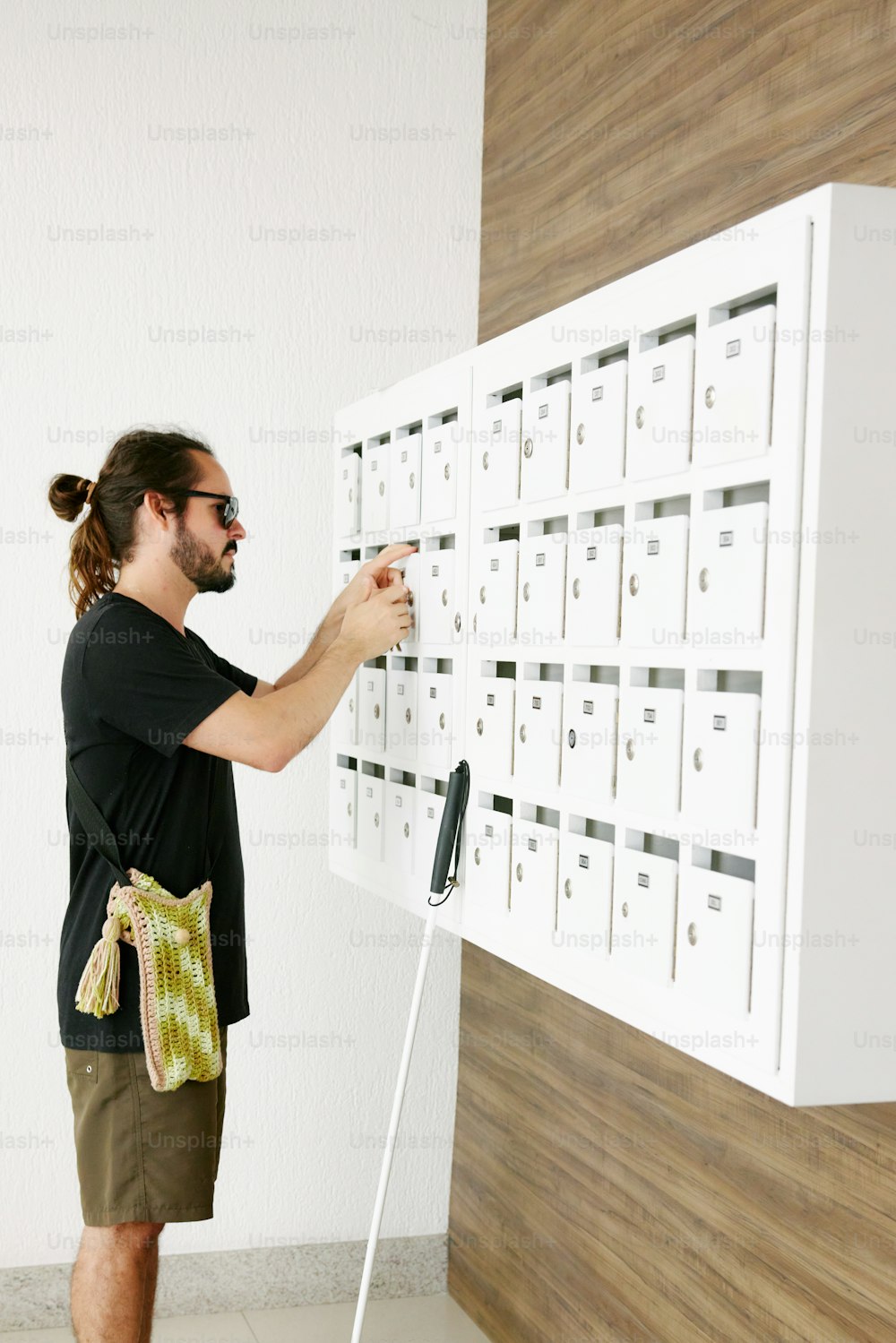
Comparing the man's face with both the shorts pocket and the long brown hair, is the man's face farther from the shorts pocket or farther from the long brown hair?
the shorts pocket

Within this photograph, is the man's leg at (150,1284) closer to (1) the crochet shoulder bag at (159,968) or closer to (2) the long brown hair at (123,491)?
(1) the crochet shoulder bag at (159,968)

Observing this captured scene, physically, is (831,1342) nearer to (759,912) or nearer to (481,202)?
(759,912)

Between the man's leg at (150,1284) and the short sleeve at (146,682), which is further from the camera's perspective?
the man's leg at (150,1284)

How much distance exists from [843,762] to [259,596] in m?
1.99

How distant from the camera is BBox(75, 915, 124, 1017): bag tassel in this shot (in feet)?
7.06

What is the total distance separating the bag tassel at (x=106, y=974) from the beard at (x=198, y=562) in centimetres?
59

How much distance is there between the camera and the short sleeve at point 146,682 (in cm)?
213

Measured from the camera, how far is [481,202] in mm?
3316

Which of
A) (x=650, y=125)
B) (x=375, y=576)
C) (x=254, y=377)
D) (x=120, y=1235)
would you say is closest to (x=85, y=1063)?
(x=120, y=1235)

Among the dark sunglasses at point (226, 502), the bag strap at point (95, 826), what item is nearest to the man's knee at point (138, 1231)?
the bag strap at point (95, 826)

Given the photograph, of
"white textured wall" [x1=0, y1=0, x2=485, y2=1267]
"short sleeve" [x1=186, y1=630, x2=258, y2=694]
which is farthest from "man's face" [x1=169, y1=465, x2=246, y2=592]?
"white textured wall" [x1=0, y1=0, x2=485, y2=1267]

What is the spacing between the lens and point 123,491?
2.35 metres

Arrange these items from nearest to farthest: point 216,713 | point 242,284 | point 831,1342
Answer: point 831,1342 → point 216,713 → point 242,284

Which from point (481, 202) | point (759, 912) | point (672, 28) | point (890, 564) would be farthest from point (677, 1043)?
point (481, 202)
